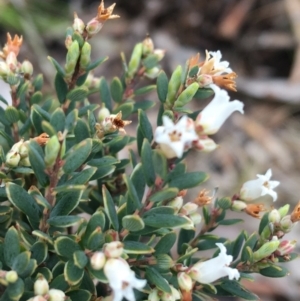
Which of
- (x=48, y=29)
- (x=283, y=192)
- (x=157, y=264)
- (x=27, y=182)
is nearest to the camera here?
(x=157, y=264)

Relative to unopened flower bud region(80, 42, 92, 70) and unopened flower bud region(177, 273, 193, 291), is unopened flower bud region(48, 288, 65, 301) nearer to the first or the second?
unopened flower bud region(177, 273, 193, 291)

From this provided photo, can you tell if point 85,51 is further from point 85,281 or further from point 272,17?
point 272,17

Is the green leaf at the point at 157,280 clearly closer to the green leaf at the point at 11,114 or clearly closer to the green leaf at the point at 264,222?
the green leaf at the point at 264,222

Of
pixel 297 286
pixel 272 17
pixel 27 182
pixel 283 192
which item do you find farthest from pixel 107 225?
pixel 272 17

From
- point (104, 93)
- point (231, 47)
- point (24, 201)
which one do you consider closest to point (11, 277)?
point (24, 201)

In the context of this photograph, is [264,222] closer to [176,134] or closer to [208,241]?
[208,241]
